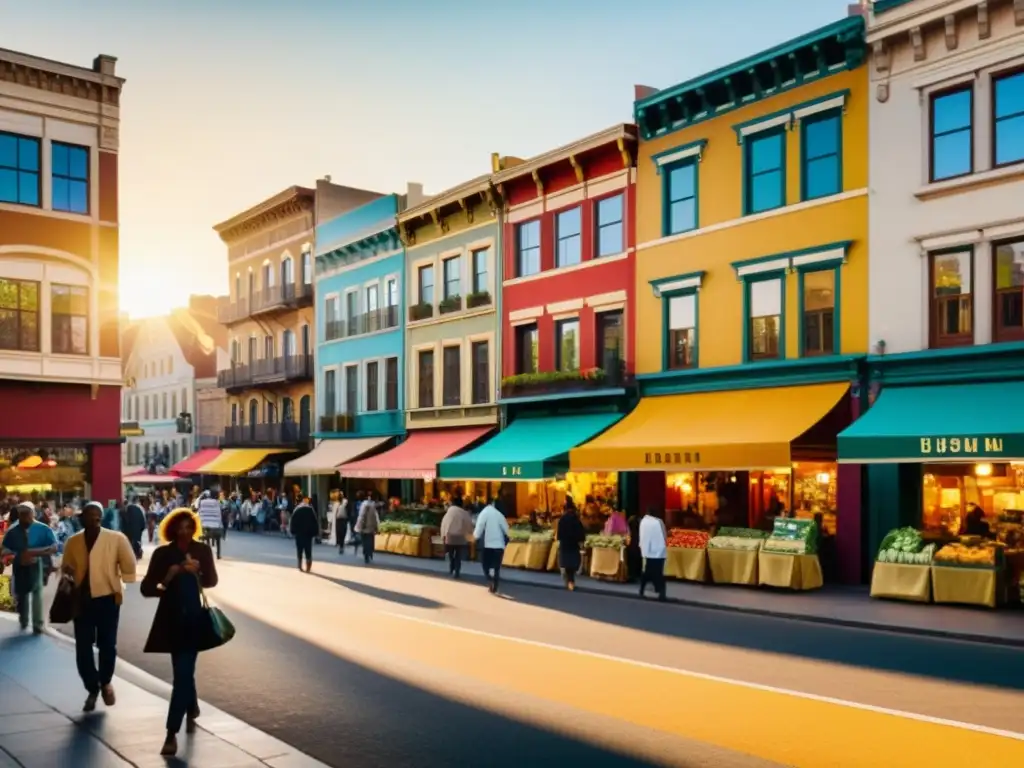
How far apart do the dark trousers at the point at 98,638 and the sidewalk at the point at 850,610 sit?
34.4 feet

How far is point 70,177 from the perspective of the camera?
101ft

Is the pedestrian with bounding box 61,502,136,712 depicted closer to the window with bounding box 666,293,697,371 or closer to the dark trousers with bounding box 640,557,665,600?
the dark trousers with bounding box 640,557,665,600

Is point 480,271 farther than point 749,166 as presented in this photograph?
Yes

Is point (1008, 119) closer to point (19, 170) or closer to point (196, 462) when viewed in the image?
point (19, 170)

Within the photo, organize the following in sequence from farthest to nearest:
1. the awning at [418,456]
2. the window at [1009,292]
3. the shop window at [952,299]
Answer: the awning at [418,456] → the shop window at [952,299] → the window at [1009,292]

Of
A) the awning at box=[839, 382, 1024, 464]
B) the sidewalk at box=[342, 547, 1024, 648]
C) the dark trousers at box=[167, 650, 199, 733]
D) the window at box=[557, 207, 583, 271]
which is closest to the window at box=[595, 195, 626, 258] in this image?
the window at box=[557, 207, 583, 271]

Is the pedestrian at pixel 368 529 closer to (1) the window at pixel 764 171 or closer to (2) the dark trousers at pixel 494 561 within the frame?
(2) the dark trousers at pixel 494 561

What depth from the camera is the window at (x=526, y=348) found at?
100 ft

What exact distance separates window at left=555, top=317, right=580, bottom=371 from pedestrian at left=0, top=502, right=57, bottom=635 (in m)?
16.4

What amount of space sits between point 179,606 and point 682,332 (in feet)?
61.0

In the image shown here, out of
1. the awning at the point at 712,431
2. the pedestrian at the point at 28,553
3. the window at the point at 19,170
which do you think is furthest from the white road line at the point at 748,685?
the window at the point at 19,170

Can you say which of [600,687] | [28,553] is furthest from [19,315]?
[600,687]

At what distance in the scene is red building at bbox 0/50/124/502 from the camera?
2958 cm

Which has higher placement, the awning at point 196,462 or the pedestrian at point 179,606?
the pedestrian at point 179,606
